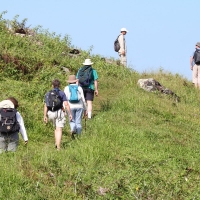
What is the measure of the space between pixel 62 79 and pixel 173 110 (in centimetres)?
462

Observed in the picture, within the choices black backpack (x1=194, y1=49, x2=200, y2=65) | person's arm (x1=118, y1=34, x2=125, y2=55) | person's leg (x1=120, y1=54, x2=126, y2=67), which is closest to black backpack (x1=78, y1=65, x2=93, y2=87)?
black backpack (x1=194, y1=49, x2=200, y2=65)

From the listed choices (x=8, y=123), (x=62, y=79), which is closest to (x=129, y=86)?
(x=62, y=79)

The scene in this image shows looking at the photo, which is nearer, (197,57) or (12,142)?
(12,142)

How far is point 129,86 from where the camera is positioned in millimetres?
22297

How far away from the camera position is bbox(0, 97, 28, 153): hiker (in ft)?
35.2

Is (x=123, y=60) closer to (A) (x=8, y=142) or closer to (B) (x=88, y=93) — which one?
(B) (x=88, y=93)

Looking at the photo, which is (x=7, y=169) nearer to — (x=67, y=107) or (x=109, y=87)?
(x=67, y=107)

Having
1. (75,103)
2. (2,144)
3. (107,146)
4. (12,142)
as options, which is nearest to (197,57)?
(75,103)

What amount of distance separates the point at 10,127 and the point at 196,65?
1433 cm

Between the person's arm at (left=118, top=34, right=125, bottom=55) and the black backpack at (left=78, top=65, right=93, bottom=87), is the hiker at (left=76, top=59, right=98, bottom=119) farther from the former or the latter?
the person's arm at (left=118, top=34, right=125, bottom=55)

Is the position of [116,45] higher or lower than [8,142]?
lower

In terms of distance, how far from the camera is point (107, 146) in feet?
38.8

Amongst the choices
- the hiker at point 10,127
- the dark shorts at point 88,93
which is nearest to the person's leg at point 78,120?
the dark shorts at point 88,93

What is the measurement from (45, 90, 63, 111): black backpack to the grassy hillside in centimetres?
83
